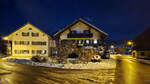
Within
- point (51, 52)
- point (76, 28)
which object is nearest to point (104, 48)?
point (76, 28)

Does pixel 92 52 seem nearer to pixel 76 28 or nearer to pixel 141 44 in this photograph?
pixel 76 28

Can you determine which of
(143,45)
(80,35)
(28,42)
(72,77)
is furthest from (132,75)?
(28,42)

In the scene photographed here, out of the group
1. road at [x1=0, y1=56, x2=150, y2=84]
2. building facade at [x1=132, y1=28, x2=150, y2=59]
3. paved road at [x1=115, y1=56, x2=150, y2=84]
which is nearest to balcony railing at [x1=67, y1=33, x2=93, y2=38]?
paved road at [x1=115, y1=56, x2=150, y2=84]

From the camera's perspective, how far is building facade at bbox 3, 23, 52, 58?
3159cm

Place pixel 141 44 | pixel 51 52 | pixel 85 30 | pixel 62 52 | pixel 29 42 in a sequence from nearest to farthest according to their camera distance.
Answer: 1. pixel 62 52
2. pixel 85 30
3. pixel 141 44
4. pixel 29 42
5. pixel 51 52

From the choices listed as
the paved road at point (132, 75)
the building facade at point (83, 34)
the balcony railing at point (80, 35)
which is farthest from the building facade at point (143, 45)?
the paved road at point (132, 75)

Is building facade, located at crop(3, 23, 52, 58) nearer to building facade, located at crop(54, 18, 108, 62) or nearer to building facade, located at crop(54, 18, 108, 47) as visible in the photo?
building facade, located at crop(54, 18, 108, 62)

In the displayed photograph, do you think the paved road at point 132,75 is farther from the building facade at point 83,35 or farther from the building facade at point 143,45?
the building facade at point 143,45

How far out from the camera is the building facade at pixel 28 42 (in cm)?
3159

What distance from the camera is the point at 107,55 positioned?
23047mm

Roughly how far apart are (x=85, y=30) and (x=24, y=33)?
21727 mm

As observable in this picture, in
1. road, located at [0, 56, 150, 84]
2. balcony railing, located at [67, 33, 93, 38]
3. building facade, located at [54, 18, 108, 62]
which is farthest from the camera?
balcony railing, located at [67, 33, 93, 38]

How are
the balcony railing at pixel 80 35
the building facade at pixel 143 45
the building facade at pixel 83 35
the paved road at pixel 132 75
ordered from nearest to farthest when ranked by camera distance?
the paved road at pixel 132 75, the building facade at pixel 83 35, the balcony railing at pixel 80 35, the building facade at pixel 143 45

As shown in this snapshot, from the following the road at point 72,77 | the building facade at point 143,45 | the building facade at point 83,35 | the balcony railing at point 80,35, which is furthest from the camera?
the building facade at point 143,45
